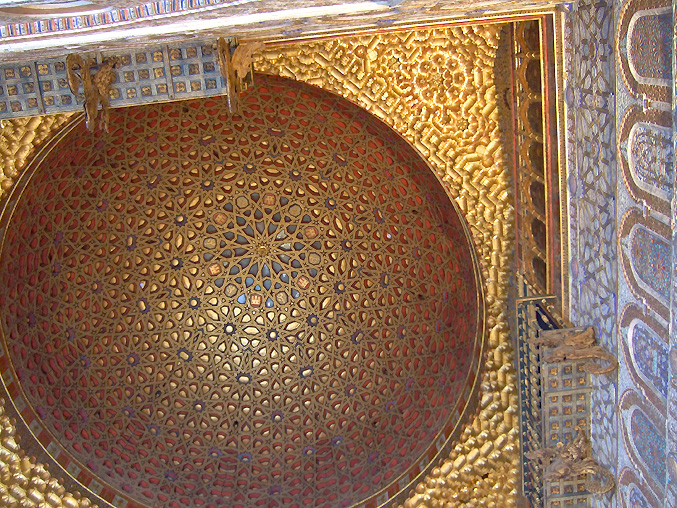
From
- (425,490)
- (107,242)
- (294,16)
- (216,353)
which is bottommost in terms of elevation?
(425,490)

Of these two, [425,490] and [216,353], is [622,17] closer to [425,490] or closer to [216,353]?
[425,490]

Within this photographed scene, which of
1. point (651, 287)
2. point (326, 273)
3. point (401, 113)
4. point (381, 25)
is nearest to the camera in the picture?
point (651, 287)

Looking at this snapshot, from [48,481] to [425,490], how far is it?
15.6 ft

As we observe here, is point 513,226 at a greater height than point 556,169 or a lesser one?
lesser

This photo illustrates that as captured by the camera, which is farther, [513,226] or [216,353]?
[216,353]

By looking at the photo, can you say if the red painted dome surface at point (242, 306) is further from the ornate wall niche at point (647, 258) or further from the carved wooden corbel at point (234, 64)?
the ornate wall niche at point (647, 258)

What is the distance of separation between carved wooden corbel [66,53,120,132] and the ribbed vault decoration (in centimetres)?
150

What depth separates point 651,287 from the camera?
488 centimetres

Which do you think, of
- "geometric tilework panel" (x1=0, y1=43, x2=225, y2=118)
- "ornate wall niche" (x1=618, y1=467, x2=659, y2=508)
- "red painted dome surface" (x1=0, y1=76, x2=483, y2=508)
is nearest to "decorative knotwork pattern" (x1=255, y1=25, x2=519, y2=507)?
"red painted dome surface" (x1=0, y1=76, x2=483, y2=508)

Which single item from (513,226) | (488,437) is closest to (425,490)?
(488,437)

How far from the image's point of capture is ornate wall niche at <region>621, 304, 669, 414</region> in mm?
4828

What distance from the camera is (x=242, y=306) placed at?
33.9 feet

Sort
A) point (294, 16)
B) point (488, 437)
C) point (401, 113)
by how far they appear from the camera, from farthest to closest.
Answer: point (488, 437) → point (401, 113) → point (294, 16)

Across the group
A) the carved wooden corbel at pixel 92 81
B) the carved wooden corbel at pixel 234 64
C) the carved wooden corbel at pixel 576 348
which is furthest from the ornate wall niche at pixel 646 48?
the carved wooden corbel at pixel 92 81
